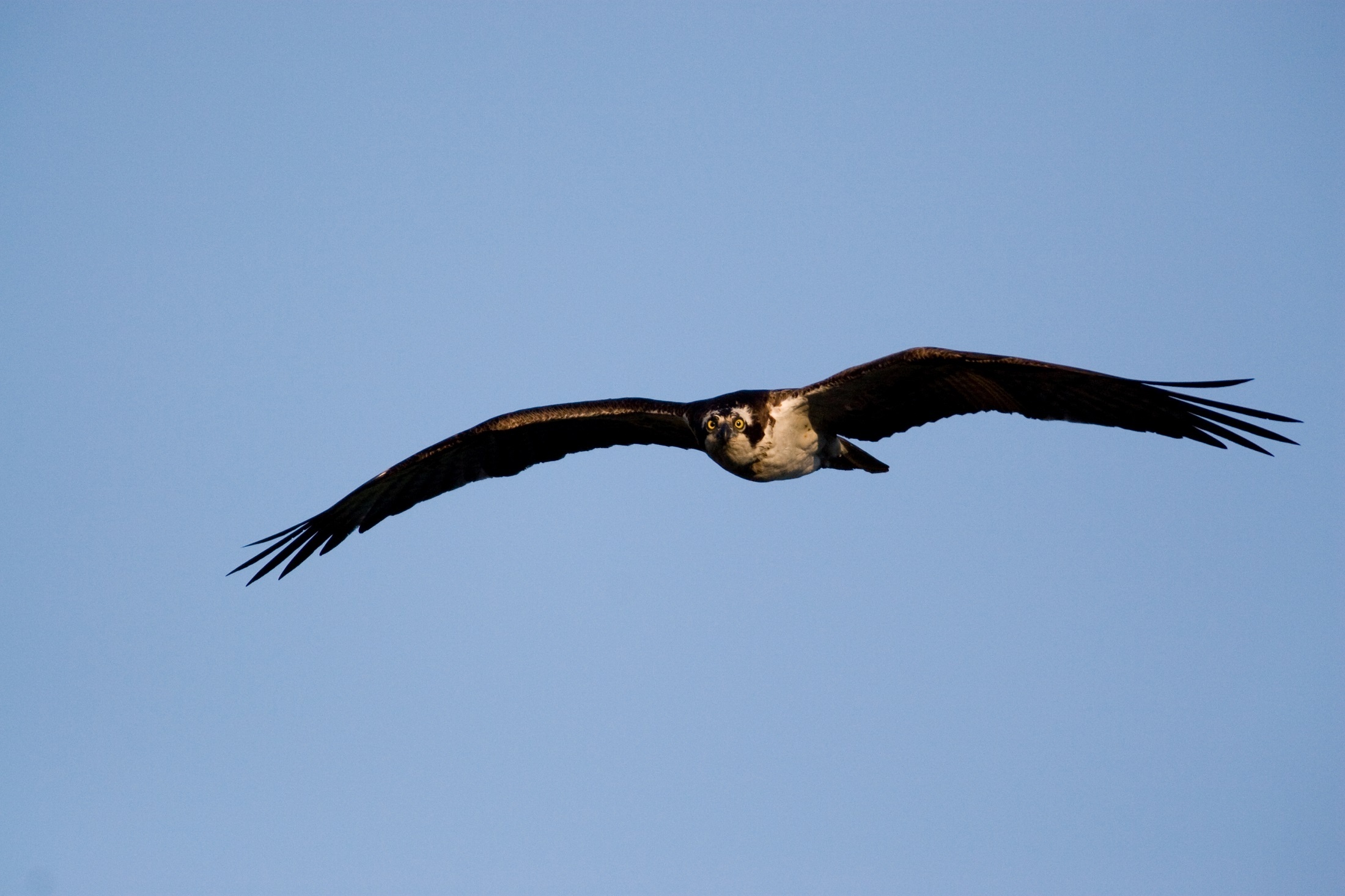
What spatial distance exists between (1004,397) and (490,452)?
489 centimetres

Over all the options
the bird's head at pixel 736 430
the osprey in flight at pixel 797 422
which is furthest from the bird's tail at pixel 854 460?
the bird's head at pixel 736 430

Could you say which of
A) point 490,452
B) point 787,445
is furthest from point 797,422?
point 490,452

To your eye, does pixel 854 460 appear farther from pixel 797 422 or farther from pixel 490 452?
pixel 490 452

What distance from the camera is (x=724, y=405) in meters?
11.3

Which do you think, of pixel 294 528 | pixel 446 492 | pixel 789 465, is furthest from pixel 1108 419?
pixel 294 528

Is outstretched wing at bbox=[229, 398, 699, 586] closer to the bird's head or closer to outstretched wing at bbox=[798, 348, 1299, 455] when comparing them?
the bird's head

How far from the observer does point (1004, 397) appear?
10406 mm

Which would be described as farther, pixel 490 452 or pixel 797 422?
pixel 490 452

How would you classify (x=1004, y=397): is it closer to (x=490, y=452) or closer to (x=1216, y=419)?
(x=1216, y=419)

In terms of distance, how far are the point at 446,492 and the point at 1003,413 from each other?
535cm

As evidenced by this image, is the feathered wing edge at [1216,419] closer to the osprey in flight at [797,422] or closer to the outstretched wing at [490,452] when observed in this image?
the osprey in flight at [797,422]

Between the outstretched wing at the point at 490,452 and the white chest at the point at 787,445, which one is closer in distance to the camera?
the white chest at the point at 787,445

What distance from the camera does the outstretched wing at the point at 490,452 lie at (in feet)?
40.9

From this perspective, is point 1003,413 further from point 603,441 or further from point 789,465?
point 603,441
